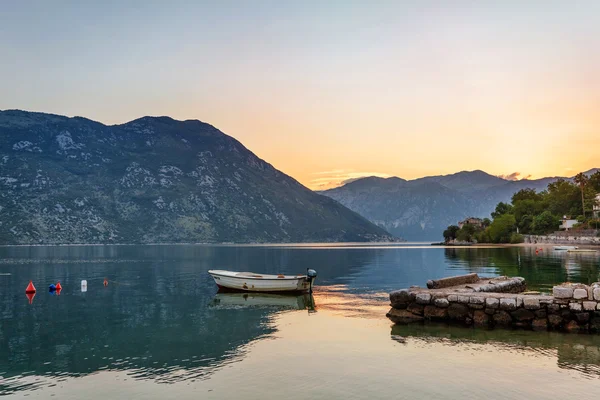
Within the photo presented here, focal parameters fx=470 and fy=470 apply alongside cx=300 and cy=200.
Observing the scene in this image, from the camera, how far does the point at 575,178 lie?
18275 cm

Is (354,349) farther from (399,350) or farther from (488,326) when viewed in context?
(488,326)

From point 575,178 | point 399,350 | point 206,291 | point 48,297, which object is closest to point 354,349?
point 399,350

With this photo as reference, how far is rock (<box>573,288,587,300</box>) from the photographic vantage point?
27.0m

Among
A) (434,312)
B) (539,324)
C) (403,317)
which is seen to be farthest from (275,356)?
(539,324)

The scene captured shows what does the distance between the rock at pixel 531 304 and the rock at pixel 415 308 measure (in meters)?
6.22

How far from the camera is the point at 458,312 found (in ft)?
97.7

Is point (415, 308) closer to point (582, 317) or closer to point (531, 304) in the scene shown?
point (531, 304)

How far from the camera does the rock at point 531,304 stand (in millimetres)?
27848

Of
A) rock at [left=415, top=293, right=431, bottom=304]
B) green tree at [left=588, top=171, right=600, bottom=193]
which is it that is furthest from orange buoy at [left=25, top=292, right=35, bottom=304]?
green tree at [left=588, top=171, right=600, bottom=193]

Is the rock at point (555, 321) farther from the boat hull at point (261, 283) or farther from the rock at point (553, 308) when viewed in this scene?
the boat hull at point (261, 283)

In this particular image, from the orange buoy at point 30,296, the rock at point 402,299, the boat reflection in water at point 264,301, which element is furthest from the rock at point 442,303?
the orange buoy at point 30,296

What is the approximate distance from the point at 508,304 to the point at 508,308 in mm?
237

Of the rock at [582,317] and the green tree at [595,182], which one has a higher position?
the green tree at [595,182]

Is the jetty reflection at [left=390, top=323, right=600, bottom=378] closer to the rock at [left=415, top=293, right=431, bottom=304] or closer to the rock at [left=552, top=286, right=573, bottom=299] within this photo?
the rock at [left=415, top=293, right=431, bottom=304]
